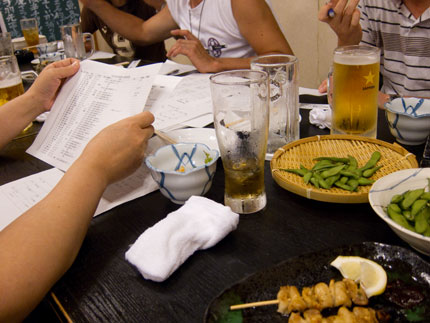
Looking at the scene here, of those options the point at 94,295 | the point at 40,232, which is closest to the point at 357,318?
the point at 94,295

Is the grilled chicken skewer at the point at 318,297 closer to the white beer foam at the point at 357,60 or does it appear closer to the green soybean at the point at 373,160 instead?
the green soybean at the point at 373,160

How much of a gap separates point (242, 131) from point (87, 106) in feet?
1.80

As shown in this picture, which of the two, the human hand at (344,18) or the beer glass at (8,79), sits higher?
the human hand at (344,18)

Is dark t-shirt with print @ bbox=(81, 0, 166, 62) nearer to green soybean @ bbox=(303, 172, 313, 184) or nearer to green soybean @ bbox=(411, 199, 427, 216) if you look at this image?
green soybean @ bbox=(303, 172, 313, 184)

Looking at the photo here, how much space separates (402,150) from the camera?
874 millimetres

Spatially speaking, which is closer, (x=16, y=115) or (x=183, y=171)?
(x=183, y=171)

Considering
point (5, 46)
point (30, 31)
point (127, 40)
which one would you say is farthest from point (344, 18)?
point (30, 31)

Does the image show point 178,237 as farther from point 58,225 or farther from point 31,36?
point 31,36

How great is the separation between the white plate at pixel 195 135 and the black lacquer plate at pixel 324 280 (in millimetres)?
501

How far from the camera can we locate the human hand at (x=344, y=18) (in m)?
1.25

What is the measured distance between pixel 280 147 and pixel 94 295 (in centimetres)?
59

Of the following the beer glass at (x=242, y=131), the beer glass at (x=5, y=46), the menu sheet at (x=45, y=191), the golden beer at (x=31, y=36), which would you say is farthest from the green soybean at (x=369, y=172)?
the golden beer at (x=31, y=36)

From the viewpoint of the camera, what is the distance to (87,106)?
1.10 meters

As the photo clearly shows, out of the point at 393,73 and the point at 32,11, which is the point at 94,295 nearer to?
the point at 393,73
